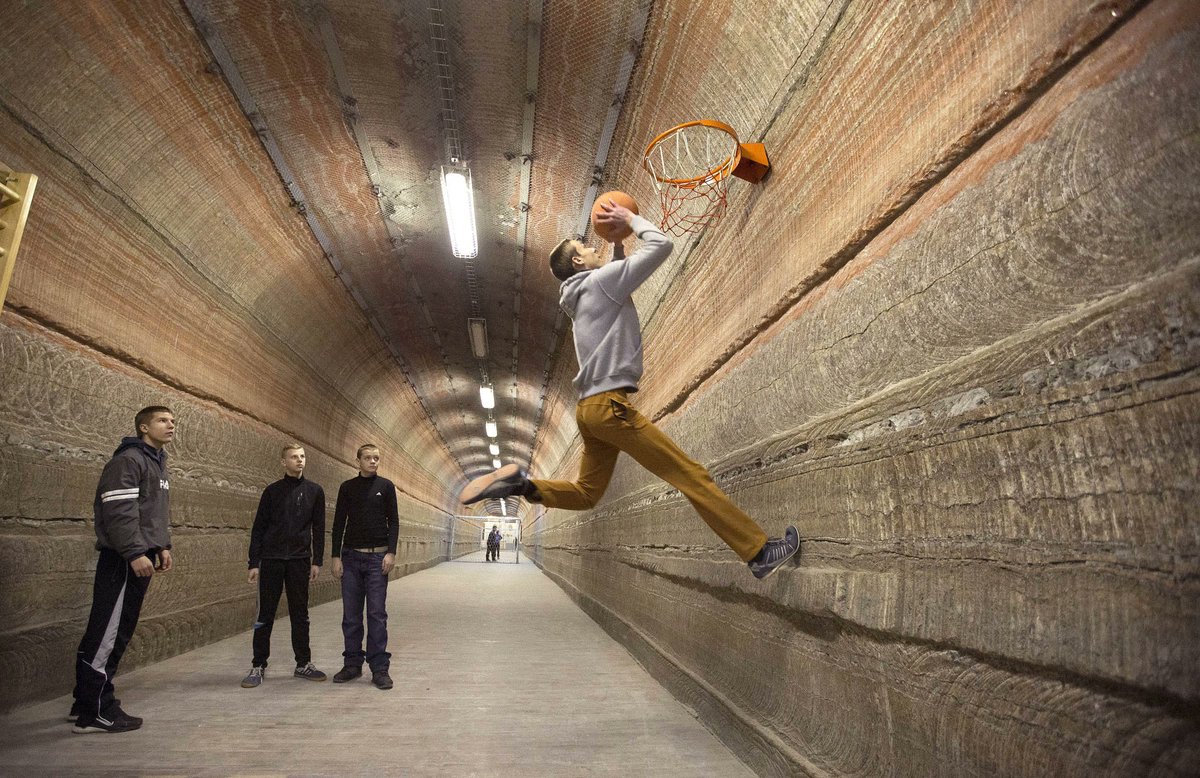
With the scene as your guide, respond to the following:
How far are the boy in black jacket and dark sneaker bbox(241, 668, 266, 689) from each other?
25 centimetres

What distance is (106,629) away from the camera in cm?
408

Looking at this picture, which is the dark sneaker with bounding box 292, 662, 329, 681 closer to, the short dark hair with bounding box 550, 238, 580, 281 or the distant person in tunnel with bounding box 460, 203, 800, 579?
the distant person in tunnel with bounding box 460, 203, 800, 579

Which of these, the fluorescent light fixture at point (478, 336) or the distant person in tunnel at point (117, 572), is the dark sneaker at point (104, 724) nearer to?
the distant person in tunnel at point (117, 572)

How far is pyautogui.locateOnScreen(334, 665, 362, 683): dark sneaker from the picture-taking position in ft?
18.5

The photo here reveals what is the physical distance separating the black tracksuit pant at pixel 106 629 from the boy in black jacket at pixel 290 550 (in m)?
1.51

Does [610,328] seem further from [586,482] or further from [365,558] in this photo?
[365,558]

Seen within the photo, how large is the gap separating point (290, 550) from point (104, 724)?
6.92 feet

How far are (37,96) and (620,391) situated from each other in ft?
13.9

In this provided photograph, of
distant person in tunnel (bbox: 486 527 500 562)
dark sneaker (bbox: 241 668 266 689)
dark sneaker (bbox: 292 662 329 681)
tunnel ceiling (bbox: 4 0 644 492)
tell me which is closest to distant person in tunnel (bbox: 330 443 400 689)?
dark sneaker (bbox: 292 662 329 681)

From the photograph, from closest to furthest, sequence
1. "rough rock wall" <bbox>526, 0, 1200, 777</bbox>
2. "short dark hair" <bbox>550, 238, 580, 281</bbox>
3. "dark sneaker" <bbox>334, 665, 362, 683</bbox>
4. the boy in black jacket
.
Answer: "rough rock wall" <bbox>526, 0, 1200, 777</bbox>
"short dark hair" <bbox>550, 238, 580, 281</bbox>
"dark sneaker" <bbox>334, 665, 362, 683</bbox>
the boy in black jacket

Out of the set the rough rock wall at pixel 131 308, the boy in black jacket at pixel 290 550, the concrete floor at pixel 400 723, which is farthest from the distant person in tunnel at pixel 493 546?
the boy in black jacket at pixel 290 550

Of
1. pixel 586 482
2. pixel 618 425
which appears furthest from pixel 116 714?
pixel 618 425

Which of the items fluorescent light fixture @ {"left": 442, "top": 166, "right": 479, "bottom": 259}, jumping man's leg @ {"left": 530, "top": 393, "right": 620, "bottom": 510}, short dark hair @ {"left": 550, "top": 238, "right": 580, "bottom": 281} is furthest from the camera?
fluorescent light fixture @ {"left": 442, "top": 166, "right": 479, "bottom": 259}

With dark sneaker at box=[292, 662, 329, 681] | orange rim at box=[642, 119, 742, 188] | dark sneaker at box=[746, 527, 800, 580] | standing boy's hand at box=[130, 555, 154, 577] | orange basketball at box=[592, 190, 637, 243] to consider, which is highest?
orange rim at box=[642, 119, 742, 188]
